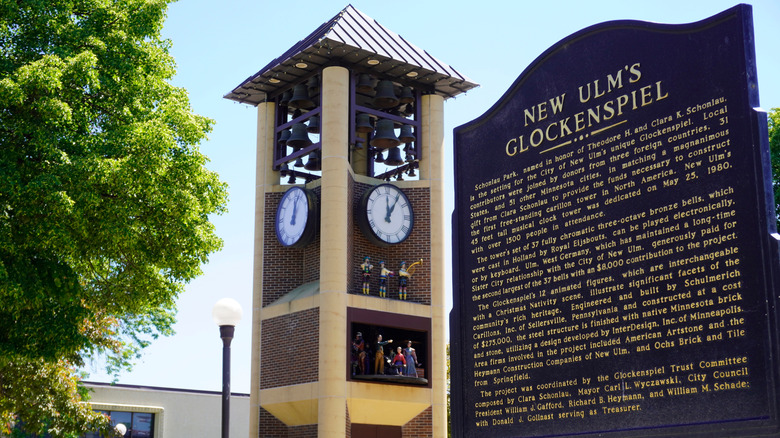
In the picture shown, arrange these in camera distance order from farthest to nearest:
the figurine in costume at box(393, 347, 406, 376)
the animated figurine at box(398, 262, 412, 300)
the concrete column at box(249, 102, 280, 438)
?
the animated figurine at box(398, 262, 412, 300) → the concrete column at box(249, 102, 280, 438) → the figurine in costume at box(393, 347, 406, 376)

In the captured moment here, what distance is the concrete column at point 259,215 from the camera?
31812mm

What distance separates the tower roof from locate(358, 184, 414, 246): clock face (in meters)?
4.13

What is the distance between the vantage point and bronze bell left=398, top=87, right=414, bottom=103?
33.4 meters

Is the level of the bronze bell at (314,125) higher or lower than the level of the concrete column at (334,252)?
higher

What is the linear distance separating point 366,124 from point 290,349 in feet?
26.6

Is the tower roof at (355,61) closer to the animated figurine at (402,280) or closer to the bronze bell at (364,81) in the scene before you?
the bronze bell at (364,81)

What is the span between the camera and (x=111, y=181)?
19.5m

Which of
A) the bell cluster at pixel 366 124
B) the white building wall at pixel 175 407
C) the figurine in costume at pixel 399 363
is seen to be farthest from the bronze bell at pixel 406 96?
the white building wall at pixel 175 407

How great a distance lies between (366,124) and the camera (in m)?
32.4

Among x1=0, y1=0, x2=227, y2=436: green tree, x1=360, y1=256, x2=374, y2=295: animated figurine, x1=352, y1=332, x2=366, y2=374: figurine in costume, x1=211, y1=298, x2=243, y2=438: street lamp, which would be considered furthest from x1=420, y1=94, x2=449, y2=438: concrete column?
x1=211, y1=298, x2=243, y2=438: street lamp

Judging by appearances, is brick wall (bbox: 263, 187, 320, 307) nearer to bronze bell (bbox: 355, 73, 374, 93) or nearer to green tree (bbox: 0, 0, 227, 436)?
bronze bell (bbox: 355, 73, 374, 93)

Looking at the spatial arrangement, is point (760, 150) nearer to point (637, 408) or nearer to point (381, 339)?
point (637, 408)

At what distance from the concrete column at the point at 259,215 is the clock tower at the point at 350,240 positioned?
49mm

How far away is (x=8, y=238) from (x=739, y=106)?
15362 mm
